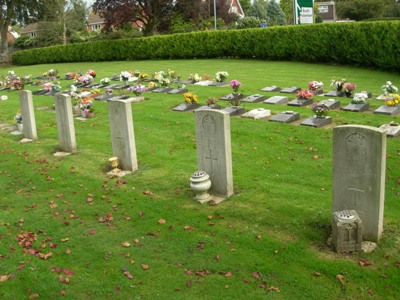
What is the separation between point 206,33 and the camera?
33219 mm

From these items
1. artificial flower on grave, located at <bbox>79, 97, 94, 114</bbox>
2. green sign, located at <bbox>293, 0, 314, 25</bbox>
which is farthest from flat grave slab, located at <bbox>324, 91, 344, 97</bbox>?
green sign, located at <bbox>293, 0, 314, 25</bbox>

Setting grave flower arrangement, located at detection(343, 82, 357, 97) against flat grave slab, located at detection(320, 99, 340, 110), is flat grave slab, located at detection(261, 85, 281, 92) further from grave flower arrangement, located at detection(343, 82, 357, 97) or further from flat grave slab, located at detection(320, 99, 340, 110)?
flat grave slab, located at detection(320, 99, 340, 110)

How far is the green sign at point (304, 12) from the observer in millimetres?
28314

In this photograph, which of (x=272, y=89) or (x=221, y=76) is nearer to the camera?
(x=272, y=89)

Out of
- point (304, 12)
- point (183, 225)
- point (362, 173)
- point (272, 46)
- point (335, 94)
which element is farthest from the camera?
point (272, 46)

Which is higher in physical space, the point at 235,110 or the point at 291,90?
the point at 291,90

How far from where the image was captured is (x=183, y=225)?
7211mm

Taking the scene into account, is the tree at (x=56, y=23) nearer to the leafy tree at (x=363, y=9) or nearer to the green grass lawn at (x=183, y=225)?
the leafy tree at (x=363, y=9)

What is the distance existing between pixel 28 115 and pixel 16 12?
146ft

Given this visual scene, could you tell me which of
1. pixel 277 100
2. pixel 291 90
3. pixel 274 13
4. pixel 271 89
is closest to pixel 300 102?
pixel 277 100

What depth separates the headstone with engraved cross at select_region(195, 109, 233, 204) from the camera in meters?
7.84

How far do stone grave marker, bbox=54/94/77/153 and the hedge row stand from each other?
1608 centimetres

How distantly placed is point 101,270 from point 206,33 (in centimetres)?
2908

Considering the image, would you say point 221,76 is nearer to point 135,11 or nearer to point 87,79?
point 87,79
